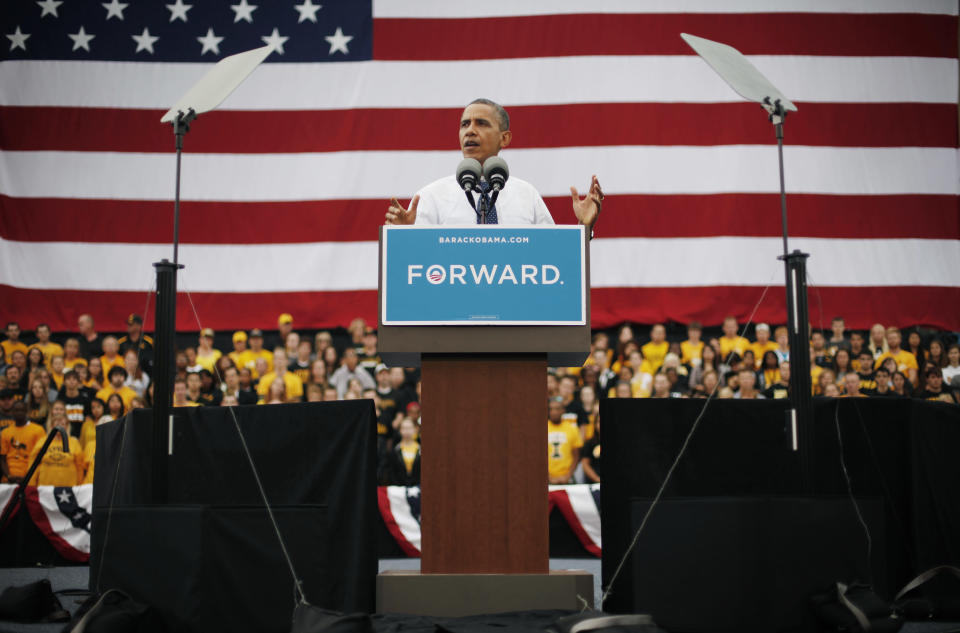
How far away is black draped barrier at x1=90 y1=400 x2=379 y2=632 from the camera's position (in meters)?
3.18

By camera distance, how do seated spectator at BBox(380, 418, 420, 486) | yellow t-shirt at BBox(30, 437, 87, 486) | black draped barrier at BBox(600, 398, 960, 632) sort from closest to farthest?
black draped barrier at BBox(600, 398, 960, 632) → seated spectator at BBox(380, 418, 420, 486) → yellow t-shirt at BBox(30, 437, 87, 486)

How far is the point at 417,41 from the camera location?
34.1 feet

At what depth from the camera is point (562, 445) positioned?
7566 mm

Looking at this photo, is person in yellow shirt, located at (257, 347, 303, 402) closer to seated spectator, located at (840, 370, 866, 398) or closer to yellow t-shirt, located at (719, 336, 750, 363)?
yellow t-shirt, located at (719, 336, 750, 363)

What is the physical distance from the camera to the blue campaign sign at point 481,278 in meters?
2.94

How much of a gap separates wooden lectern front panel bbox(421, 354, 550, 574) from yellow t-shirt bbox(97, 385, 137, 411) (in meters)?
6.21

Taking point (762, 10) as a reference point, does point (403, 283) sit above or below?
below

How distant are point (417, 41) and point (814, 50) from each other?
4486mm

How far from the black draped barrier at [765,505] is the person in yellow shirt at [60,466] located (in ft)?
18.3

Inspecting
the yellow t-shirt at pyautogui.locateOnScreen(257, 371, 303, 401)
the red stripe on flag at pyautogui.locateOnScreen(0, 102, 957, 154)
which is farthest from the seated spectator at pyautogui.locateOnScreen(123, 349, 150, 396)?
the red stripe on flag at pyautogui.locateOnScreen(0, 102, 957, 154)

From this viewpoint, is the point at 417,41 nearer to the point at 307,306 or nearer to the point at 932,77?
the point at 307,306

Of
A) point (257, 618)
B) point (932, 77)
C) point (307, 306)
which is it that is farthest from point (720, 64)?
point (932, 77)

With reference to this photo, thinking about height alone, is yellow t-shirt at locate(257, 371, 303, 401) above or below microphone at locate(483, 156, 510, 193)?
below

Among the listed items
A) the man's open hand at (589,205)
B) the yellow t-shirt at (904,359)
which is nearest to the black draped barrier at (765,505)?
the man's open hand at (589,205)
